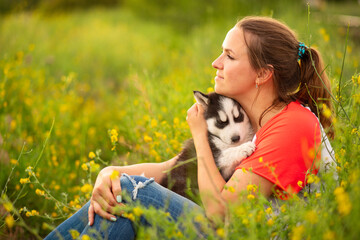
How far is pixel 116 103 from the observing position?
6109mm

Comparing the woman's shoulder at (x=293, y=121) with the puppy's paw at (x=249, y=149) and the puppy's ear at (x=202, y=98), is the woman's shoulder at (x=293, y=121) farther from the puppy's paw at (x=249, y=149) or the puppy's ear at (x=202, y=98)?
the puppy's ear at (x=202, y=98)

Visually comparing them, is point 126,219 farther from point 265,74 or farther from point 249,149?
point 265,74

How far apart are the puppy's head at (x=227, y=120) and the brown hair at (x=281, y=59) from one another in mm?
308

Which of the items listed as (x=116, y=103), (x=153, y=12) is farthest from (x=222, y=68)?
(x=153, y=12)

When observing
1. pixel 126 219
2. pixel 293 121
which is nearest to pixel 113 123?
pixel 126 219

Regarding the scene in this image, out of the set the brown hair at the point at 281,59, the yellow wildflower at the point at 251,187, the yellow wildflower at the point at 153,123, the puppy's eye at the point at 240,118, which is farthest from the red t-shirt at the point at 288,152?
the yellow wildflower at the point at 153,123

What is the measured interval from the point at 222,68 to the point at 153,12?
529 inches

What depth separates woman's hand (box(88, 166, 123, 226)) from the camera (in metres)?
2.18

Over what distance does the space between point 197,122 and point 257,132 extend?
45cm

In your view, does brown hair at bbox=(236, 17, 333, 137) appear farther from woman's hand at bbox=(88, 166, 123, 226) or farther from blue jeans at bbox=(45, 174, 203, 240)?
woman's hand at bbox=(88, 166, 123, 226)

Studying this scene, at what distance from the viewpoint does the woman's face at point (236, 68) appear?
2.47 meters

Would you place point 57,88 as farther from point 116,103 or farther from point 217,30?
point 217,30

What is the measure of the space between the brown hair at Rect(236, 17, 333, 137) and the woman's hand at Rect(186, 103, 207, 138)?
0.43m

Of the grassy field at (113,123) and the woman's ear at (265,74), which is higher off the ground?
the woman's ear at (265,74)
